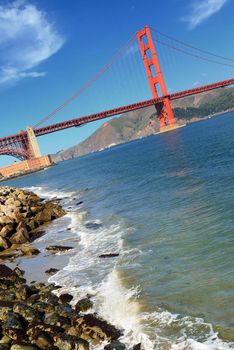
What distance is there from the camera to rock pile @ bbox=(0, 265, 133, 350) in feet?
23.9

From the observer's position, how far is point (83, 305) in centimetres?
897

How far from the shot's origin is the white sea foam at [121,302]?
6840mm

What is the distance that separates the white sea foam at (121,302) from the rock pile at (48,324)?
34 centimetres

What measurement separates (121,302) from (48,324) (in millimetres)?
1679

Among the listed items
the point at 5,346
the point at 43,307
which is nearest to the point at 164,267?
the point at 43,307

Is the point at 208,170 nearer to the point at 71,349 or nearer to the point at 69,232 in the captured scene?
the point at 69,232

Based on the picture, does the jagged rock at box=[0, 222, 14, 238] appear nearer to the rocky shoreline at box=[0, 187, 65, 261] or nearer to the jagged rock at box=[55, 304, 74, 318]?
the rocky shoreline at box=[0, 187, 65, 261]

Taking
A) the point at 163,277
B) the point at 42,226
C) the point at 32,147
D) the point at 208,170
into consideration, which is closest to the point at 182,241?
the point at 163,277

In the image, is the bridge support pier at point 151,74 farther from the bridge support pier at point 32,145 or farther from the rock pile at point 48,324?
the rock pile at point 48,324

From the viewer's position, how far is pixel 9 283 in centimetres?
1155

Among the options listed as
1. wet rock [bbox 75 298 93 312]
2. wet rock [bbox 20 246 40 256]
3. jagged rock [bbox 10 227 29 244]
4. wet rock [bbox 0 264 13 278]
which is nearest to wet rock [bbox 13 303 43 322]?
wet rock [bbox 75 298 93 312]

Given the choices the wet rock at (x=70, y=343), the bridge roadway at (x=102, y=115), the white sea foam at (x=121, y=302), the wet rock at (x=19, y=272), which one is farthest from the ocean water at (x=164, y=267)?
the bridge roadway at (x=102, y=115)

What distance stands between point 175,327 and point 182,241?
480 centimetres

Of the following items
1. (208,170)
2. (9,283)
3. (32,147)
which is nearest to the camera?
(9,283)
